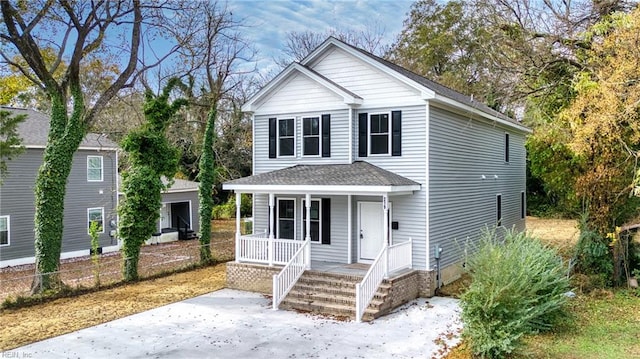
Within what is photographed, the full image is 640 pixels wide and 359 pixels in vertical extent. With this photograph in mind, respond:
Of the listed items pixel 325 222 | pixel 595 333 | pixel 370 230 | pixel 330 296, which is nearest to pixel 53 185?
pixel 325 222

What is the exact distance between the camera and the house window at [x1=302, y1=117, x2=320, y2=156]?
51.3 ft

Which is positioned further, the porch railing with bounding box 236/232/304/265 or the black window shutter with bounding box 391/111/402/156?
the black window shutter with bounding box 391/111/402/156

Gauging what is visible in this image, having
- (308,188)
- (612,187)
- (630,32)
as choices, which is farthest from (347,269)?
(630,32)

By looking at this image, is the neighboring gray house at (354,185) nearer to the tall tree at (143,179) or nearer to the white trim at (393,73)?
the white trim at (393,73)

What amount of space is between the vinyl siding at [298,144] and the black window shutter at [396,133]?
147 cm

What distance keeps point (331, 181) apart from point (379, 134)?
2440 millimetres

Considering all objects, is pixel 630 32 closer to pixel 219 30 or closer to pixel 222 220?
pixel 219 30

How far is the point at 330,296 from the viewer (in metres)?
12.5

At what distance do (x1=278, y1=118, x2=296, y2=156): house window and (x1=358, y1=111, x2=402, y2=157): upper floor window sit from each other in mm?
2431

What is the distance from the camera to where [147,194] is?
625 inches

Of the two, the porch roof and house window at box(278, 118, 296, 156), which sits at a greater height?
house window at box(278, 118, 296, 156)

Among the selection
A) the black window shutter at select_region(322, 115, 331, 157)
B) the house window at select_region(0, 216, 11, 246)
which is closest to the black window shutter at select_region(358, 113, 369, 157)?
the black window shutter at select_region(322, 115, 331, 157)

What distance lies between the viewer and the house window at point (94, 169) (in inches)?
881

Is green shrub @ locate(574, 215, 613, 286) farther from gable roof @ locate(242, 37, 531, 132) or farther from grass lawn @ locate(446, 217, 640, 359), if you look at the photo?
gable roof @ locate(242, 37, 531, 132)
